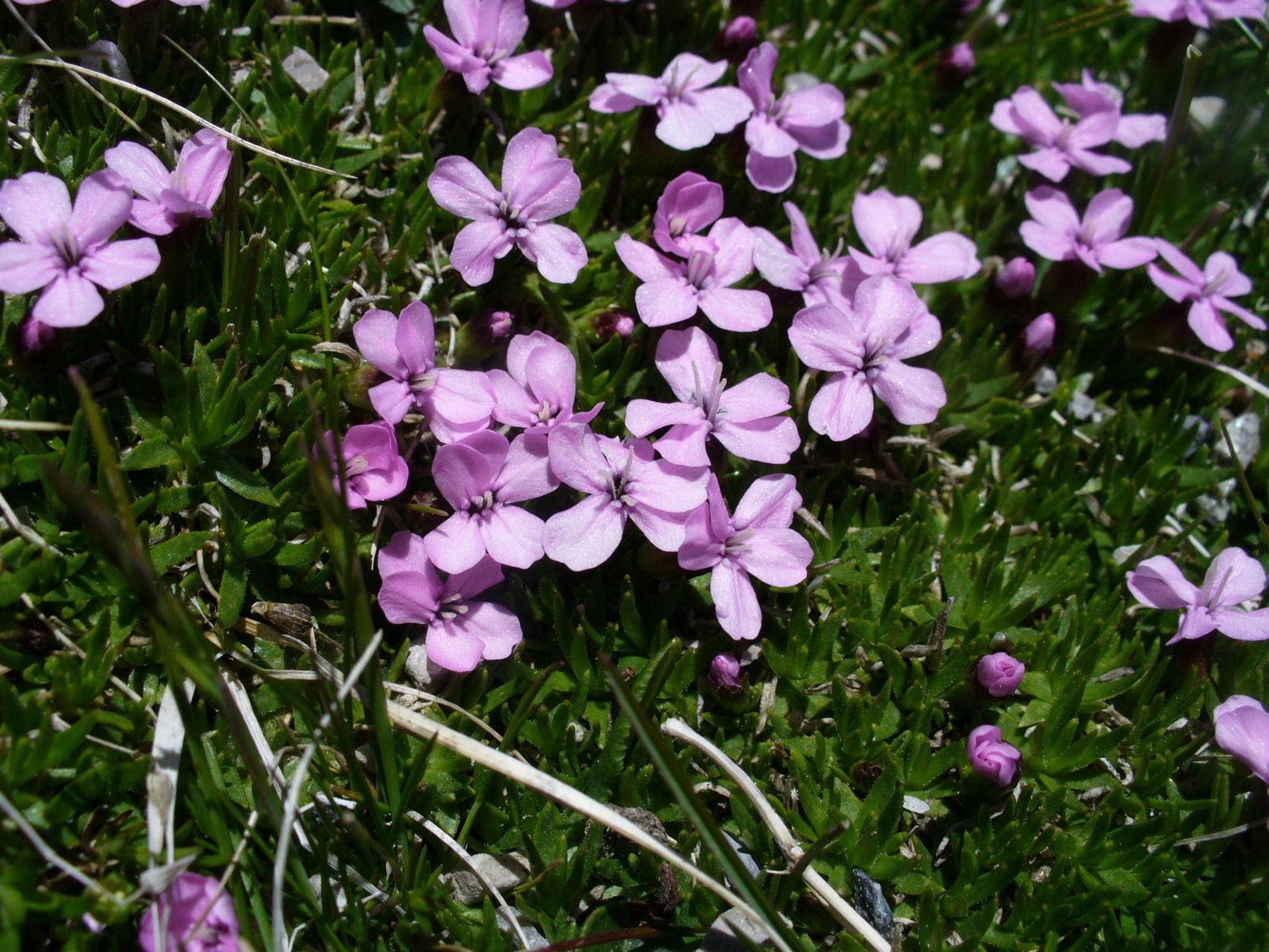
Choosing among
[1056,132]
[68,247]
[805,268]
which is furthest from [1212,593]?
[68,247]

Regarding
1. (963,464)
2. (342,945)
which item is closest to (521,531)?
(342,945)

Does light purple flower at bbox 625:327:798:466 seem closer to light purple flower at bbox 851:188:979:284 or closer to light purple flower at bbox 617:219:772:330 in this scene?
light purple flower at bbox 617:219:772:330

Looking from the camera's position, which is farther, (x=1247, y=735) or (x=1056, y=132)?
(x=1056, y=132)

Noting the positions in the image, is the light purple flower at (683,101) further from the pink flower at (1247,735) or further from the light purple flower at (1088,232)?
the pink flower at (1247,735)

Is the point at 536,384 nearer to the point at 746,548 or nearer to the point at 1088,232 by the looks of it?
the point at 746,548

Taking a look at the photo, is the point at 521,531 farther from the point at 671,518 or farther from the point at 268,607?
the point at 268,607

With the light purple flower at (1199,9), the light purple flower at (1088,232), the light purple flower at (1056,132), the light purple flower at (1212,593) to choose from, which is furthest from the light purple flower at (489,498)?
the light purple flower at (1199,9)
